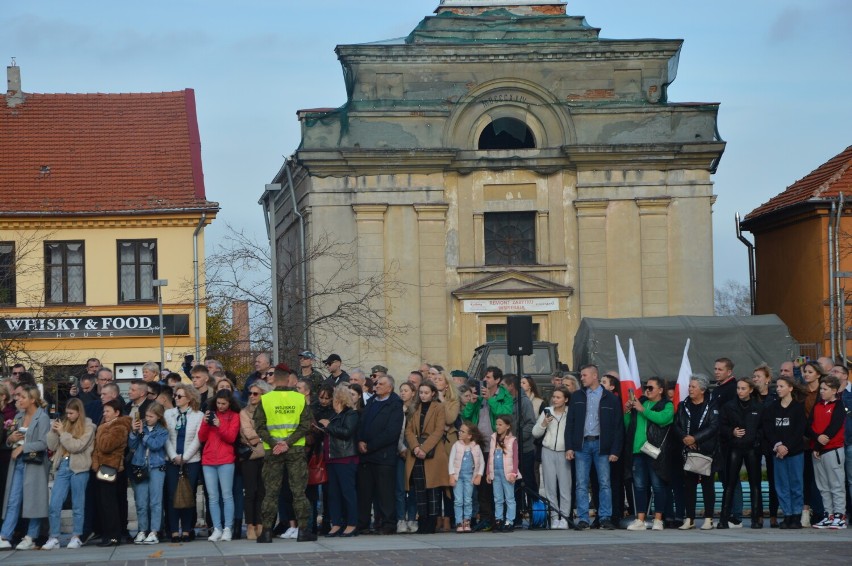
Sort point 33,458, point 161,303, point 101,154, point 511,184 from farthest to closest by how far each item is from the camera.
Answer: point 101,154 < point 511,184 < point 161,303 < point 33,458

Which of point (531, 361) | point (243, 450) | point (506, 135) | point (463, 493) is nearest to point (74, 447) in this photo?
point (243, 450)

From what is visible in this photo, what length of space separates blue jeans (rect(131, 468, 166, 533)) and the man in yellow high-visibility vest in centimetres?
126

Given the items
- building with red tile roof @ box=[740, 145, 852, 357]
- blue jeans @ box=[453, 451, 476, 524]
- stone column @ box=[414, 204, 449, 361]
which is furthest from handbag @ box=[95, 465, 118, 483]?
building with red tile roof @ box=[740, 145, 852, 357]

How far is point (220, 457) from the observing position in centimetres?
1809

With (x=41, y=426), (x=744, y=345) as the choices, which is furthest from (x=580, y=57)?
(x=41, y=426)

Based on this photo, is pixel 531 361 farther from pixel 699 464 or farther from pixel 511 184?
pixel 511 184

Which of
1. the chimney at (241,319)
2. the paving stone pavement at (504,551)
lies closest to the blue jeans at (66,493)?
the paving stone pavement at (504,551)

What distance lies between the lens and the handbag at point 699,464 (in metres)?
18.6

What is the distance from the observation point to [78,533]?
1781 cm

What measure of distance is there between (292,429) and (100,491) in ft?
7.86

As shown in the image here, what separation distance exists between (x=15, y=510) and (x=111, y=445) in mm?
1374

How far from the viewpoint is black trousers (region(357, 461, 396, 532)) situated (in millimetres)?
18828

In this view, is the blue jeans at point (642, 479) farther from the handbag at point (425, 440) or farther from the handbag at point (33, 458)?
the handbag at point (33, 458)

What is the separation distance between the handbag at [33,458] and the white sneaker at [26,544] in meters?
0.87
